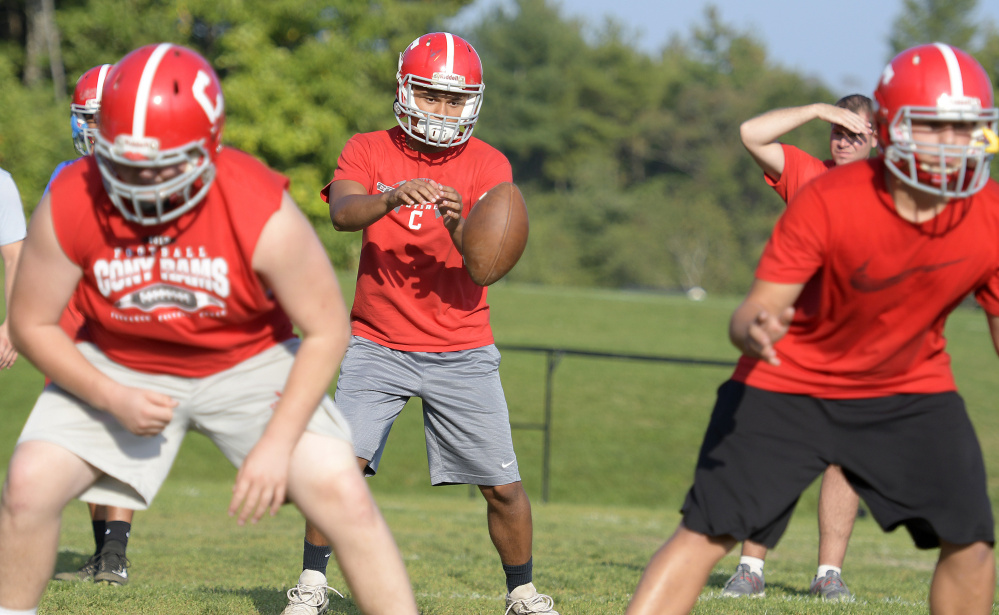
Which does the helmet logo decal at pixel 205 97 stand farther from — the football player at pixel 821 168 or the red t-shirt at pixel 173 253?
the football player at pixel 821 168

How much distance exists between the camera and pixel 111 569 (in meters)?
5.50

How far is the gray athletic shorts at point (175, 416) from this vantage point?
3254mm

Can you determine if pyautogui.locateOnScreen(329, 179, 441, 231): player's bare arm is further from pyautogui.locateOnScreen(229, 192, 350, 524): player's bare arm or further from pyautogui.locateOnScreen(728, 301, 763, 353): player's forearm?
pyautogui.locateOnScreen(728, 301, 763, 353): player's forearm

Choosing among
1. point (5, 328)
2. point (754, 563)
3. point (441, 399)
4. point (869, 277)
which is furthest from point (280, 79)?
point (869, 277)

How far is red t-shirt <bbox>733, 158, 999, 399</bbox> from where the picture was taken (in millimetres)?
3229

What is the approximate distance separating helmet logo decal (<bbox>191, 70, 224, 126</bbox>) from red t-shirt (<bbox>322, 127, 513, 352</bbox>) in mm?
1764

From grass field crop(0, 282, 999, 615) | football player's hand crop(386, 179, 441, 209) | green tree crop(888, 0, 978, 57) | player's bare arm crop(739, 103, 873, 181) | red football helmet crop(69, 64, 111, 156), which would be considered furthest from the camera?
green tree crop(888, 0, 978, 57)

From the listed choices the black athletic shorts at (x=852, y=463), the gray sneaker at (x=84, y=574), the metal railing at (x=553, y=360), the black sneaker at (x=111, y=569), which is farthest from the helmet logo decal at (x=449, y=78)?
the metal railing at (x=553, y=360)

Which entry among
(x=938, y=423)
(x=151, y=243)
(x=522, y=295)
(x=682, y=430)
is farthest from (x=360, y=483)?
(x=522, y=295)

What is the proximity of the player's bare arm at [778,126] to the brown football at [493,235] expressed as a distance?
1247mm

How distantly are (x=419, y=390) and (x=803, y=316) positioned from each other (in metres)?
2.02

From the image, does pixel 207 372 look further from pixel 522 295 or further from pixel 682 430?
pixel 522 295

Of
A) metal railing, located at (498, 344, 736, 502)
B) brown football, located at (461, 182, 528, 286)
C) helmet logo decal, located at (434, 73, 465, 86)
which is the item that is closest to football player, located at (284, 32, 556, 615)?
helmet logo decal, located at (434, 73, 465, 86)

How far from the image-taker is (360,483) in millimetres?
3232
